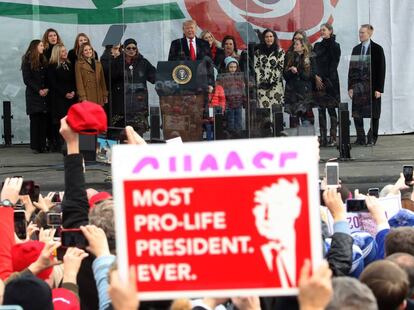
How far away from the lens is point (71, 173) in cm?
564

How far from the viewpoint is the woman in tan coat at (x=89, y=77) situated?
18.0 m

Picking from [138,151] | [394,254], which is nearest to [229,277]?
[138,151]

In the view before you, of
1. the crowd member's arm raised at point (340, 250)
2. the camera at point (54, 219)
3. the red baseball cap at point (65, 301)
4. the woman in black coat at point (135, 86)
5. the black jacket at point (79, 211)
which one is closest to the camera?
the red baseball cap at point (65, 301)

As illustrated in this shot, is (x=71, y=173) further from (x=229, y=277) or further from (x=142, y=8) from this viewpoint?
(x=142, y=8)

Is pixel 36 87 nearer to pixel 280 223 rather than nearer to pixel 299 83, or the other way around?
pixel 299 83

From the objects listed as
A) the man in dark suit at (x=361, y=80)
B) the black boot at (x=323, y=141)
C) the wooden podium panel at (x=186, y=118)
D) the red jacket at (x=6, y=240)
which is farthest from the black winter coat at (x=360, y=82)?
the red jacket at (x=6, y=240)

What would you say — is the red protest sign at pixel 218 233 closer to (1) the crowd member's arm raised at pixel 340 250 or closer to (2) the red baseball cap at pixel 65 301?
(2) the red baseball cap at pixel 65 301

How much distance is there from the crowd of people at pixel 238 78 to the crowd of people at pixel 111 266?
10149mm

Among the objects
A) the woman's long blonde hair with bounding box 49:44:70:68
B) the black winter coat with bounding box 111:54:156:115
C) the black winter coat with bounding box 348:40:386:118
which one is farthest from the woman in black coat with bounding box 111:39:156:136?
the black winter coat with bounding box 348:40:386:118

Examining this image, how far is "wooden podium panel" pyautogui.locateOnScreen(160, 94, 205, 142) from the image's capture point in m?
16.8

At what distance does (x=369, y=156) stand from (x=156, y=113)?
3.32 meters

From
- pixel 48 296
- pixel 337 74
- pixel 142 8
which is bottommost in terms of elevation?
pixel 48 296

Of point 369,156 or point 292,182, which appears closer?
point 292,182

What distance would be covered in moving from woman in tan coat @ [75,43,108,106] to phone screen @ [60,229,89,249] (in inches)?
503
